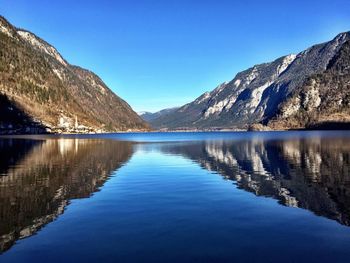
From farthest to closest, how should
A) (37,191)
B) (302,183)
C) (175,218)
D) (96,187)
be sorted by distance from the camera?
(302,183) < (96,187) < (37,191) < (175,218)

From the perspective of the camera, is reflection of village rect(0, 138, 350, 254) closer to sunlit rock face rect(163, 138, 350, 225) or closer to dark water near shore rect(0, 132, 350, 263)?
sunlit rock face rect(163, 138, 350, 225)

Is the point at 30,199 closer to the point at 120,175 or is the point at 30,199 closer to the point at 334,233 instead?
the point at 120,175

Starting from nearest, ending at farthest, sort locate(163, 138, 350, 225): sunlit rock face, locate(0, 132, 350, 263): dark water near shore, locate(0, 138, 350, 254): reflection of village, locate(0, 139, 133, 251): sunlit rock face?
locate(0, 132, 350, 263): dark water near shore → locate(0, 139, 133, 251): sunlit rock face → locate(0, 138, 350, 254): reflection of village → locate(163, 138, 350, 225): sunlit rock face

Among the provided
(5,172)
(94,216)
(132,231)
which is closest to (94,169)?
(5,172)

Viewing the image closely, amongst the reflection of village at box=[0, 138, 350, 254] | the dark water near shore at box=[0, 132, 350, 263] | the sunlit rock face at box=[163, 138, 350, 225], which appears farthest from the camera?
the sunlit rock face at box=[163, 138, 350, 225]

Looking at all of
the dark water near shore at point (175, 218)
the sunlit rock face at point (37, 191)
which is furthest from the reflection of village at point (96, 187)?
the dark water near shore at point (175, 218)

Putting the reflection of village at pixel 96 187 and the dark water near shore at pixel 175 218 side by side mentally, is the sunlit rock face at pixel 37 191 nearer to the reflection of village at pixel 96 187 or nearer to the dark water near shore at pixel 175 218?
the reflection of village at pixel 96 187

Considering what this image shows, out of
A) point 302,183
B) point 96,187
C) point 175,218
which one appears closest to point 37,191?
point 96,187

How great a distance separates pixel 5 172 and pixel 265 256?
46748 millimetres

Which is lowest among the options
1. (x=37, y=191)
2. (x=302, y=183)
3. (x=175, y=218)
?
(x=175, y=218)

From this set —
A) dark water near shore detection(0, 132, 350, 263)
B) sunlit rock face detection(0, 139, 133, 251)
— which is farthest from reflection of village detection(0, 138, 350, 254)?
dark water near shore detection(0, 132, 350, 263)

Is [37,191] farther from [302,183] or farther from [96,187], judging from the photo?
[302,183]

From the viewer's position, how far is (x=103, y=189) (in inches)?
1772

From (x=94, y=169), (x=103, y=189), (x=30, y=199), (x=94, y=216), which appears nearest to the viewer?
(x=94, y=216)
